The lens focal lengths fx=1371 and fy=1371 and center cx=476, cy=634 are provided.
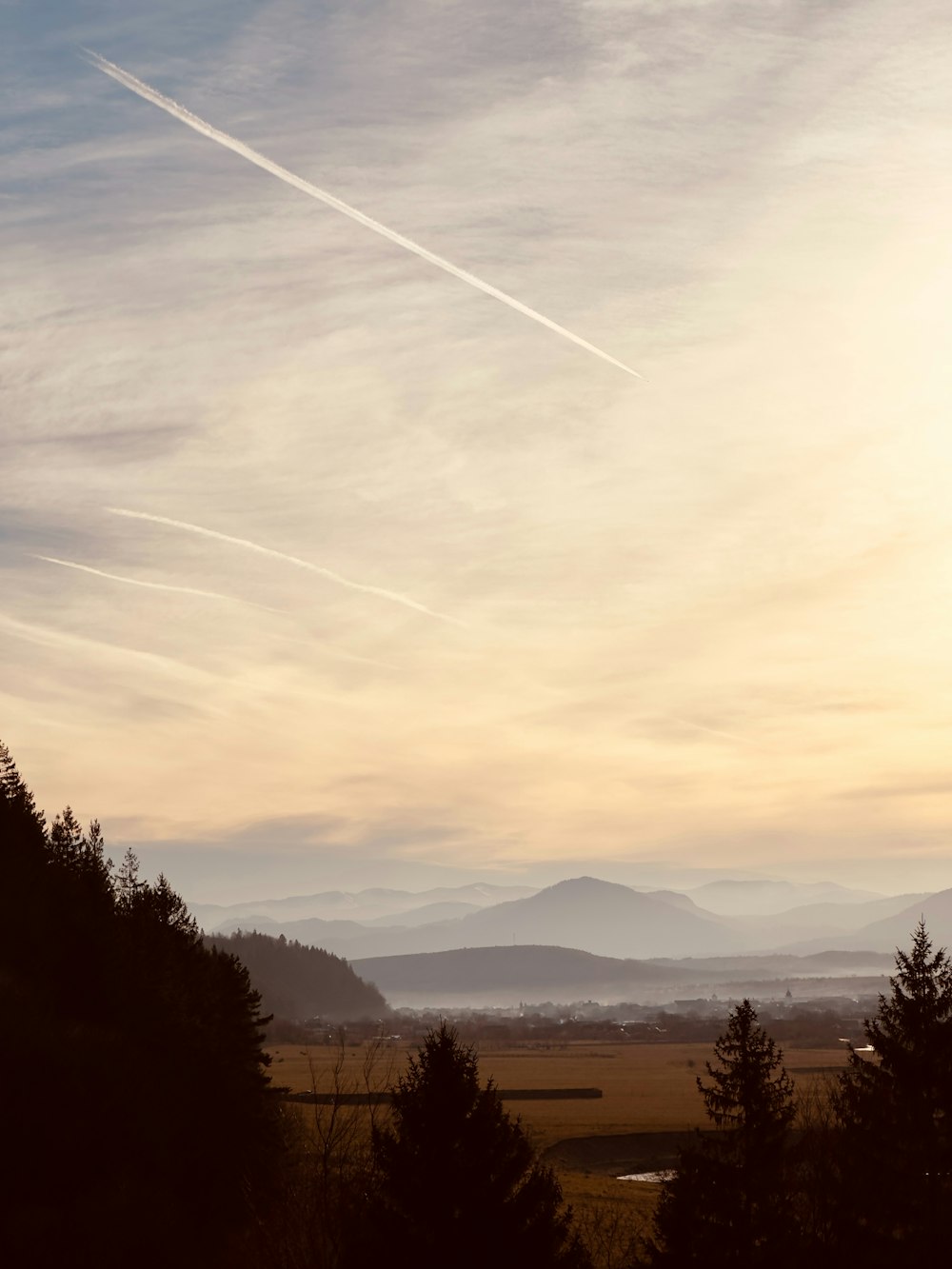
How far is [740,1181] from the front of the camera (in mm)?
41844

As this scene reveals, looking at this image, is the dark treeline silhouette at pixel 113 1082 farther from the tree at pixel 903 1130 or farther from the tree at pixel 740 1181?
the tree at pixel 903 1130

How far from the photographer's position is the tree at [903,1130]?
4669cm

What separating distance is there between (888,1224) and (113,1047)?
36.4m

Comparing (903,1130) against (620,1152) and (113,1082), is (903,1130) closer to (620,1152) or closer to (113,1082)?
(113,1082)

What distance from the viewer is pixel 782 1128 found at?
42.6m

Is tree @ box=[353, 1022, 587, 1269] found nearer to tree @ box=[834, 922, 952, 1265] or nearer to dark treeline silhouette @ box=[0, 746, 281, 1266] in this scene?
tree @ box=[834, 922, 952, 1265]

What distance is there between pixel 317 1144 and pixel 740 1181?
1064 inches

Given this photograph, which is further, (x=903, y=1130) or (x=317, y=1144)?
(x=317, y=1144)

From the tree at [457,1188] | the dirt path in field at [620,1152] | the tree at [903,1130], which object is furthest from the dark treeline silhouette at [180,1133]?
the dirt path in field at [620,1152]

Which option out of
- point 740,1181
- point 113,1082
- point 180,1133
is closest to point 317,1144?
point 180,1133

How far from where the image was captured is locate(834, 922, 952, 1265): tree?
46.7 meters

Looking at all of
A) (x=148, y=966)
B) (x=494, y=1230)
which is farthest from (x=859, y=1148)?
(x=148, y=966)

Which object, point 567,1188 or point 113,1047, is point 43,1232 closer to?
point 113,1047

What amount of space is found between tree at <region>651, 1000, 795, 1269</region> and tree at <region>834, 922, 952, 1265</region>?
6353 millimetres
